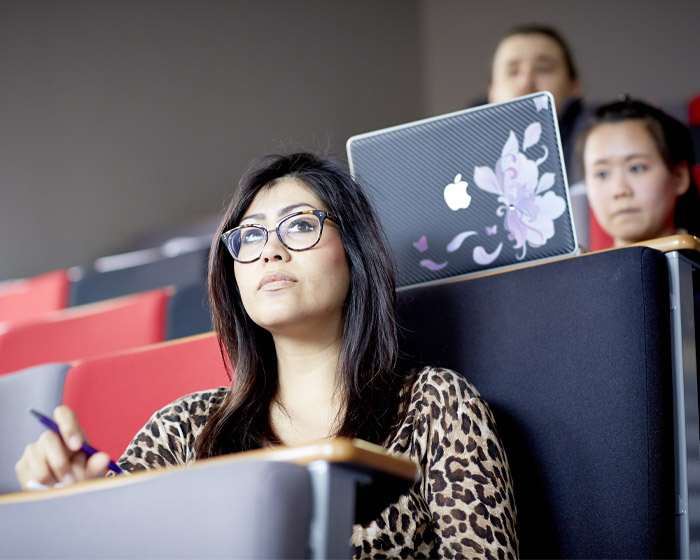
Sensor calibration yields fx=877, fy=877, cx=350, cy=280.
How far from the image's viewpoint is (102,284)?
10.3 ft

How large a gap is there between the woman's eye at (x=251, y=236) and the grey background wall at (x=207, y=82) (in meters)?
2.61

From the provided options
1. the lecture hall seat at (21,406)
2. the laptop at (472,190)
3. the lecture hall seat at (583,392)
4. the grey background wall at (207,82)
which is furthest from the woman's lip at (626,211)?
the grey background wall at (207,82)

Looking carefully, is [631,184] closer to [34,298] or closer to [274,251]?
[274,251]

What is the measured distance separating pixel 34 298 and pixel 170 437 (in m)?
2.09

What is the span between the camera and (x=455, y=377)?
4.19ft

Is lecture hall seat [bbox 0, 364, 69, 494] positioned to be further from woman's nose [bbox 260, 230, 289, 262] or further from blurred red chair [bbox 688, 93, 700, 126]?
blurred red chair [bbox 688, 93, 700, 126]

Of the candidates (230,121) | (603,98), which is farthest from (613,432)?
(230,121)

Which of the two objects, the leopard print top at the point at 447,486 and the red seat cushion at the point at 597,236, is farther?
the red seat cushion at the point at 597,236

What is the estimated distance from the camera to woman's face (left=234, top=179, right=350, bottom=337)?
1331mm

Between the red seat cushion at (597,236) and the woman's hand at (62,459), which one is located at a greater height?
A: the red seat cushion at (597,236)

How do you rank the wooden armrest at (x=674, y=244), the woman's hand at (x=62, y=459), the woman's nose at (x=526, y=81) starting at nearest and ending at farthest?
1. the woman's hand at (x=62, y=459)
2. the wooden armrest at (x=674, y=244)
3. the woman's nose at (x=526, y=81)

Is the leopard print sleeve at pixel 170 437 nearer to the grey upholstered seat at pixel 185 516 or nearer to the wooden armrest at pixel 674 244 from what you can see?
the grey upholstered seat at pixel 185 516

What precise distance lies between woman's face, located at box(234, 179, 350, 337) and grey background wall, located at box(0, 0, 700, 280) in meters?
2.61

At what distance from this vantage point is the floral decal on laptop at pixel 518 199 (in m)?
1.44
